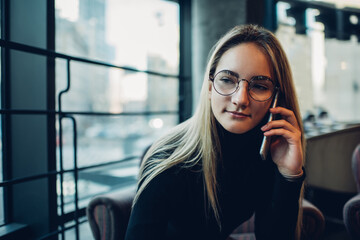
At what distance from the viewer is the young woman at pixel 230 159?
0.81m

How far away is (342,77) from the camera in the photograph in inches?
209

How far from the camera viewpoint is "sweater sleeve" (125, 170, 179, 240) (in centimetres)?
77

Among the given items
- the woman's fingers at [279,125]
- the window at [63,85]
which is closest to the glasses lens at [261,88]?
the woman's fingers at [279,125]

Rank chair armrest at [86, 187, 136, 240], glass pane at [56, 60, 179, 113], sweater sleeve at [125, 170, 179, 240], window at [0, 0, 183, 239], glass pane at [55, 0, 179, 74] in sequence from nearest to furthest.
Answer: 1. sweater sleeve at [125, 170, 179, 240]
2. chair armrest at [86, 187, 136, 240]
3. window at [0, 0, 183, 239]
4. glass pane at [55, 0, 179, 74]
5. glass pane at [56, 60, 179, 113]

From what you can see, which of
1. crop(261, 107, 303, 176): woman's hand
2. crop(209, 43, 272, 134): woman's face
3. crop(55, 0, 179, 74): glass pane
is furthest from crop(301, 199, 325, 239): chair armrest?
crop(55, 0, 179, 74): glass pane

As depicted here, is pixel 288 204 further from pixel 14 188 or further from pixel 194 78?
pixel 194 78

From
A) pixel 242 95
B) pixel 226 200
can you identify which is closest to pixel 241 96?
pixel 242 95

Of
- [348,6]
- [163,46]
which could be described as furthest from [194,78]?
[348,6]

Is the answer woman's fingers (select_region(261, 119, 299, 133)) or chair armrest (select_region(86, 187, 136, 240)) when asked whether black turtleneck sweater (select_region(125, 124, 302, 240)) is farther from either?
chair armrest (select_region(86, 187, 136, 240))

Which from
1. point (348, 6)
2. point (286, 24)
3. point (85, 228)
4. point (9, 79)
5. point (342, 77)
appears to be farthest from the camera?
point (342, 77)

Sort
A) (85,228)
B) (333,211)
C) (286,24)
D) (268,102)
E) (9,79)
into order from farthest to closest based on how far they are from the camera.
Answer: (286,24) → (333,211) → (85,228) → (9,79) → (268,102)

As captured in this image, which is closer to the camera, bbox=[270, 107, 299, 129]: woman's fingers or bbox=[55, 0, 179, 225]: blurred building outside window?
bbox=[270, 107, 299, 129]: woman's fingers

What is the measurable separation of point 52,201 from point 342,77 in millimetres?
5846

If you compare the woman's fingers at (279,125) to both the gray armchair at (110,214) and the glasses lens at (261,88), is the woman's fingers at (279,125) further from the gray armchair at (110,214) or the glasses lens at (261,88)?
the gray armchair at (110,214)
